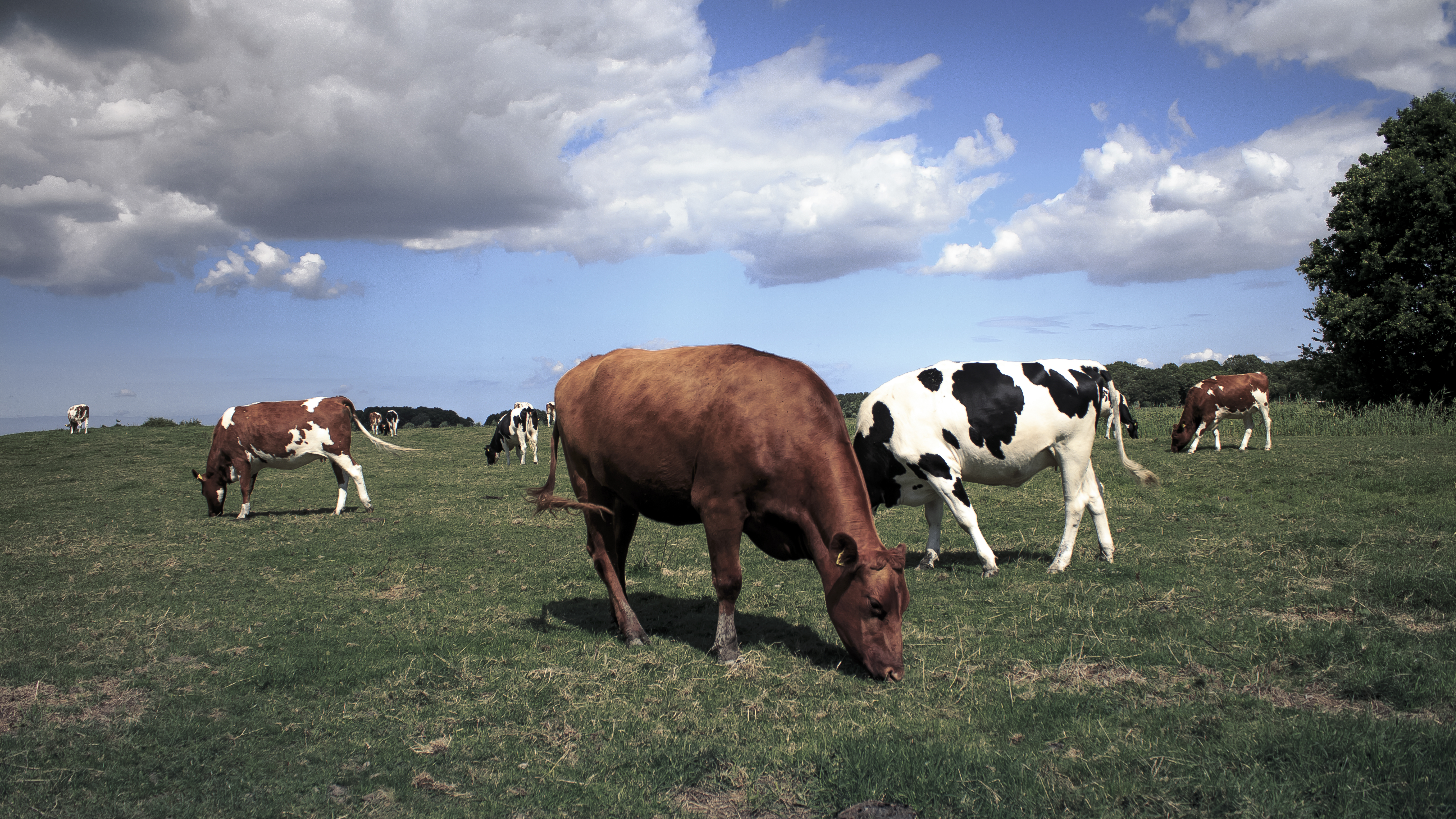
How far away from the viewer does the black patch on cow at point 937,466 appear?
931cm

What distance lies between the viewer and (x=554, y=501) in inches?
301

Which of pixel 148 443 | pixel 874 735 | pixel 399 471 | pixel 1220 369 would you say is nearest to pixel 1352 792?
pixel 874 735

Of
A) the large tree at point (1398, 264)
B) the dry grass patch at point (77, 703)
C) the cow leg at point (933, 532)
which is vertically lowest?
the dry grass patch at point (77, 703)

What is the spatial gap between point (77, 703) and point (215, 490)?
12466 millimetres

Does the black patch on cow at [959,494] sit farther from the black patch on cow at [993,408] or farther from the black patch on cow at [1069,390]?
the black patch on cow at [1069,390]

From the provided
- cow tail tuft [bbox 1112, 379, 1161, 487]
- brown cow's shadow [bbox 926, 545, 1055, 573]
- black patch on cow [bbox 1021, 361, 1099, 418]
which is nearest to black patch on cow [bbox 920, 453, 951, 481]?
brown cow's shadow [bbox 926, 545, 1055, 573]

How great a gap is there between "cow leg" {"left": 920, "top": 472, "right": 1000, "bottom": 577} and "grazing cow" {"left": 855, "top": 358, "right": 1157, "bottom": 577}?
1 centimetres

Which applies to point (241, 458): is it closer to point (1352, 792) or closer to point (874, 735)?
point (874, 735)

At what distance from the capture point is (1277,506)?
42.9ft

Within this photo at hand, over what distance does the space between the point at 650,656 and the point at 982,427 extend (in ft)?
15.9

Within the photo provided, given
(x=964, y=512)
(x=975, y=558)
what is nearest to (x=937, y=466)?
(x=964, y=512)

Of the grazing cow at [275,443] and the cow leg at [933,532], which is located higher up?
the grazing cow at [275,443]

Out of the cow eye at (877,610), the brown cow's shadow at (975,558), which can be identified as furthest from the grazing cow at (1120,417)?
the cow eye at (877,610)

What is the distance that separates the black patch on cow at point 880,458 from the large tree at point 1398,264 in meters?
28.9
